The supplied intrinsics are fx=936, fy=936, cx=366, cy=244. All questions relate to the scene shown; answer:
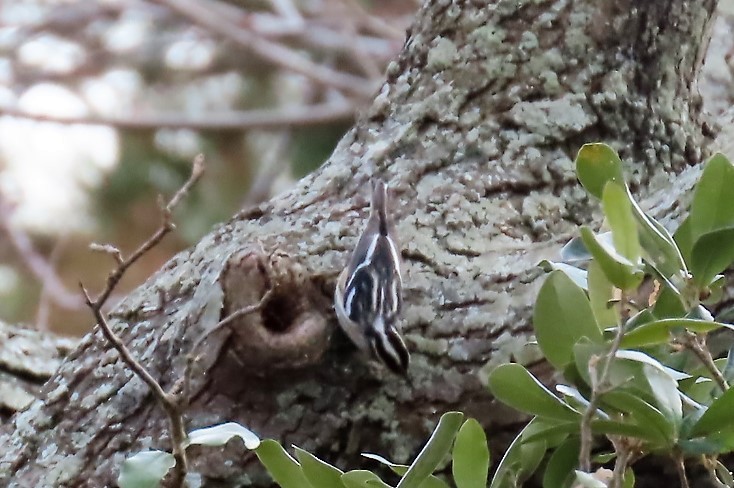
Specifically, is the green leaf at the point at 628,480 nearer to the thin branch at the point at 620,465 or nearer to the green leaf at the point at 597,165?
the thin branch at the point at 620,465

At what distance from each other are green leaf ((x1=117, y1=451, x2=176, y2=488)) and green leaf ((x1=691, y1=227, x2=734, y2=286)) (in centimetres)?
29

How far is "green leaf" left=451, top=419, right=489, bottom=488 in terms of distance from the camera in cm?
50

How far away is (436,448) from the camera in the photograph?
19.0 inches

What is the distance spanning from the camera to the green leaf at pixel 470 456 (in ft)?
1.64

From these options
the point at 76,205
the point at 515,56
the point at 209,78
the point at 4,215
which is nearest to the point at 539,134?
the point at 515,56

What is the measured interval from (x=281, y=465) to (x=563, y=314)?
0.17 m

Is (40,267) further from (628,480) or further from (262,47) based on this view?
(628,480)

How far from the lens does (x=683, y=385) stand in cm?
53

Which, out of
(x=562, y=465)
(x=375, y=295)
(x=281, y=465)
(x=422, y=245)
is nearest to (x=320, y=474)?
(x=281, y=465)

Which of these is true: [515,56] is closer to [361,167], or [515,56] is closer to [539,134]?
[539,134]

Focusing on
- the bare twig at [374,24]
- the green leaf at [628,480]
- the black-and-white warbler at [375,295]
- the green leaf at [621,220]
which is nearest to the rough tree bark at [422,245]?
the black-and-white warbler at [375,295]

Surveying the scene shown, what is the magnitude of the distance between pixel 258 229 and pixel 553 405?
0.45 m

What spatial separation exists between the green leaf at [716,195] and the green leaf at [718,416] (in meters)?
0.09

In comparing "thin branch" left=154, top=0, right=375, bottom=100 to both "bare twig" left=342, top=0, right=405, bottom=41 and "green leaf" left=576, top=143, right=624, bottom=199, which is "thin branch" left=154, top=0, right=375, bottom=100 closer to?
"bare twig" left=342, top=0, right=405, bottom=41
